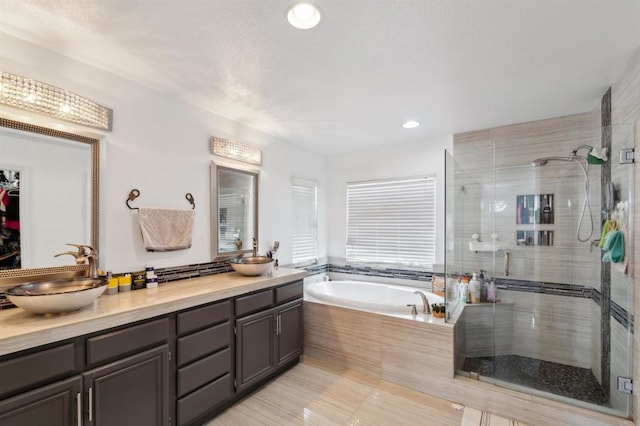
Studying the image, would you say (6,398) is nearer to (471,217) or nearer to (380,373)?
(380,373)

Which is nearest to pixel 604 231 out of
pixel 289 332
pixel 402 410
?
pixel 402 410

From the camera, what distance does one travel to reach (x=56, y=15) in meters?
1.50

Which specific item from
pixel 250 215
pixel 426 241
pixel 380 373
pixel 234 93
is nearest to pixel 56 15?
pixel 234 93

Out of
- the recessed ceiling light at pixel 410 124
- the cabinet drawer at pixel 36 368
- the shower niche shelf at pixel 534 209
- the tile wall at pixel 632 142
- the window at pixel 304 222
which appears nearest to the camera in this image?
the cabinet drawer at pixel 36 368

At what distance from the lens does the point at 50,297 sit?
1.39 m

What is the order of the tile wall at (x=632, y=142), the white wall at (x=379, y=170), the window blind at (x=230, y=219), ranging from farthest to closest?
the white wall at (x=379, y=170) < the window blind at (x=230, y=219) < the tile wall at (x=632, y=142)

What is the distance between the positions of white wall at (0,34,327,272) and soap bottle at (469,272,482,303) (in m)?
2.58

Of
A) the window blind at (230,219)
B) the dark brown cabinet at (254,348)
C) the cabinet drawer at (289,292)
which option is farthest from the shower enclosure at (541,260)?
the window blind at (230,219)

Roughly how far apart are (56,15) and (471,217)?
345 cm

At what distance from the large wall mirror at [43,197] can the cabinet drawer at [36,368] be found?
641mm

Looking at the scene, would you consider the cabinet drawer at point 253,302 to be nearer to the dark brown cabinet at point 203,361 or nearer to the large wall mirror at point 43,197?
the dark brown cabinet at point 203,361

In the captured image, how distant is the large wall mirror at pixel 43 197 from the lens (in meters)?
1.67

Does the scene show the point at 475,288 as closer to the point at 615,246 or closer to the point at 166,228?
the point at 615,246

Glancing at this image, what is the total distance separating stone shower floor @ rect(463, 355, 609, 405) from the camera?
7.15 feet
